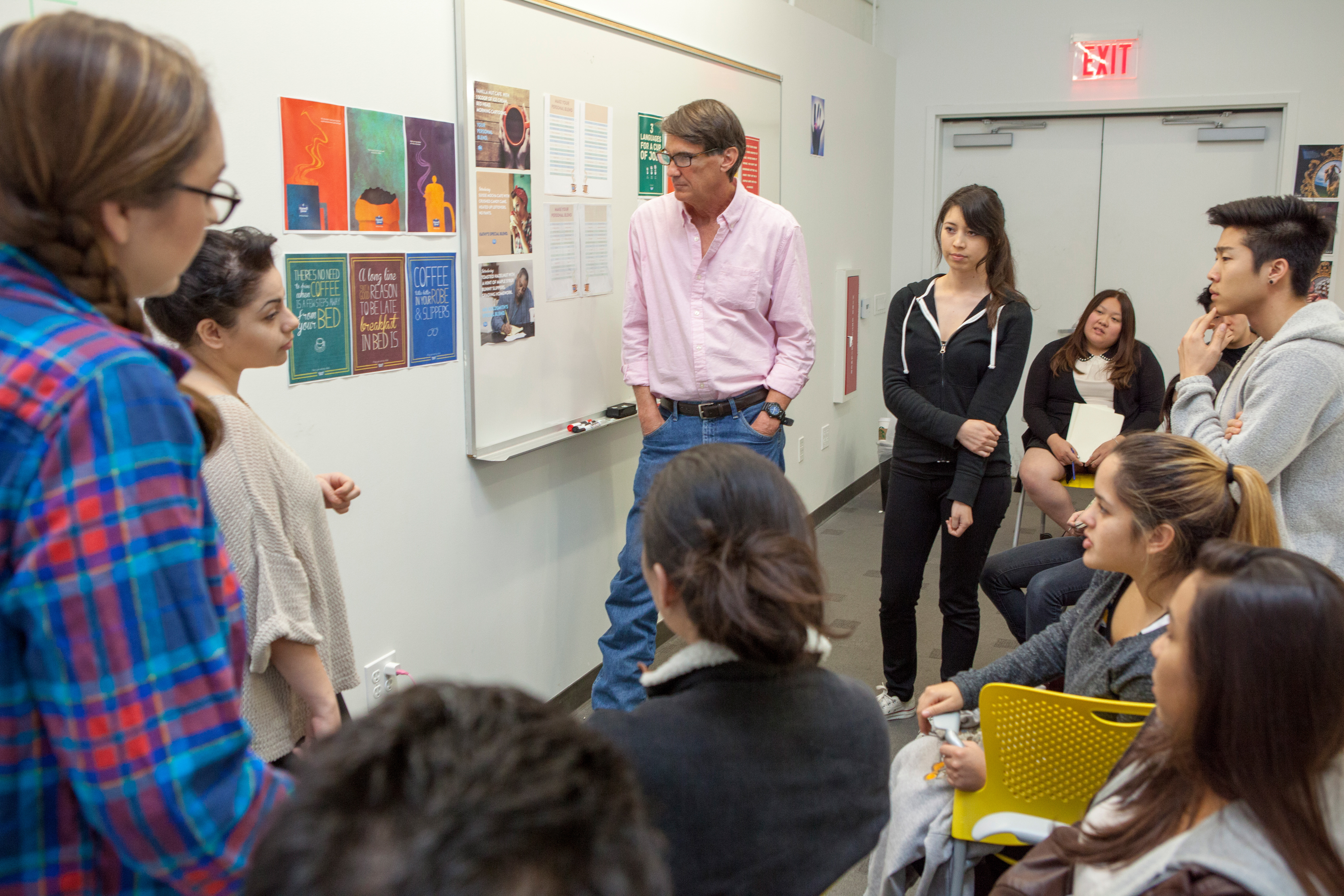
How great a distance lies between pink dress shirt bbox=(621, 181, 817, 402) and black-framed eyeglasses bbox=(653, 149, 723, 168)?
0.52 feet

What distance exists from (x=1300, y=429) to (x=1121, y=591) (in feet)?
1.87

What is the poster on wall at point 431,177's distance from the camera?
226cm

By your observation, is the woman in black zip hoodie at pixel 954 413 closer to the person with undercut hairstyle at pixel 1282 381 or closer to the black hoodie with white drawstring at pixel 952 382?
the black hoodie with white drawstring at pixel 952 382

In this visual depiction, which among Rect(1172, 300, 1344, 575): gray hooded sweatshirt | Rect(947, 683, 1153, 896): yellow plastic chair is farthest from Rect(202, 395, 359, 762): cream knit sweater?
Rect(1172, 300, 1344, 575): gray hooded sweatshirt

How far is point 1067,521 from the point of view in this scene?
13.3ft

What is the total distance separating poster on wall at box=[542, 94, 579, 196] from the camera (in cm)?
270

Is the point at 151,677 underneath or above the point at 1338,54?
underneath

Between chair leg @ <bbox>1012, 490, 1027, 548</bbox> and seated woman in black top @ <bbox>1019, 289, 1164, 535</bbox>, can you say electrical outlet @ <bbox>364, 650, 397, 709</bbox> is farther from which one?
chair leg @ <bbox>1012, 490, 1027, 548</bbox>

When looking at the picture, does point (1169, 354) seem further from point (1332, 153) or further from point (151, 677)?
point (151, 677)

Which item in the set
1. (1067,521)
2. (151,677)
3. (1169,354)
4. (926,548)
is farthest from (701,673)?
(1169,354)

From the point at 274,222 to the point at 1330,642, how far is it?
1.82m

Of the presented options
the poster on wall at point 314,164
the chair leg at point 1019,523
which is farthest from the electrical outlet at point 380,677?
the chair leg at point 1019,523

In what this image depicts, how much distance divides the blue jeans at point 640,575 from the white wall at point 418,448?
17cm

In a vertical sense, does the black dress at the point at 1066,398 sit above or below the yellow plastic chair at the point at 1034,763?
above
